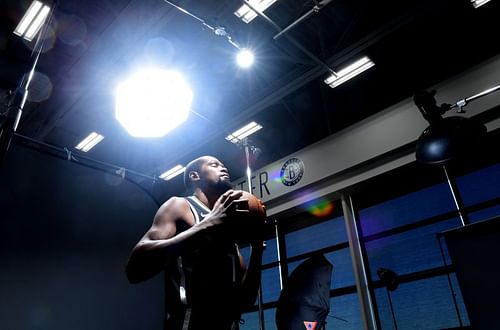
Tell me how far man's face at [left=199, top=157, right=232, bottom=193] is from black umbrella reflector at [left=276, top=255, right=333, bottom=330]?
224 centimetres

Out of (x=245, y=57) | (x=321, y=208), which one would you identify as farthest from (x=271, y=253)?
(x=245, y=57)

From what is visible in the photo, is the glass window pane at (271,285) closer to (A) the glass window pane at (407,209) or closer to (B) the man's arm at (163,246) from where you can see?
(A) the glass window pane at (407,209)

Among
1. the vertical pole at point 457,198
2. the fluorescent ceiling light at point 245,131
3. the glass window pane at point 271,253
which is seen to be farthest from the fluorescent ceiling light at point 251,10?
the glass window pane at point 271,253

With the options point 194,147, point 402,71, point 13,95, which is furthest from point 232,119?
point 13,95

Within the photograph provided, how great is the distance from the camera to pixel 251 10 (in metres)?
3.88

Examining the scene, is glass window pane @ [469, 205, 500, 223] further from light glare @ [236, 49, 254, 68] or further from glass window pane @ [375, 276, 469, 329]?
light glare @ [236, 49, 254, 68]

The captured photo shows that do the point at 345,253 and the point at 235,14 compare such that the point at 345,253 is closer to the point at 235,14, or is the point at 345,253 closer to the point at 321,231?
the point at 321,231

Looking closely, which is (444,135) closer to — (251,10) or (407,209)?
(407,209)

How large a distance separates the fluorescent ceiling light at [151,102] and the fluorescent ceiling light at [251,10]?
A: 1.63 m

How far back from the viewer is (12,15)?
422 centimetres

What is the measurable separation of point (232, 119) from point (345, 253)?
269 centimetres

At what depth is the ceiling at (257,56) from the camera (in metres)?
4.15

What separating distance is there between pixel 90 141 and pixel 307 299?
4.68 metres

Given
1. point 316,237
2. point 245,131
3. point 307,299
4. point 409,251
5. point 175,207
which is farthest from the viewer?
point 245,131
